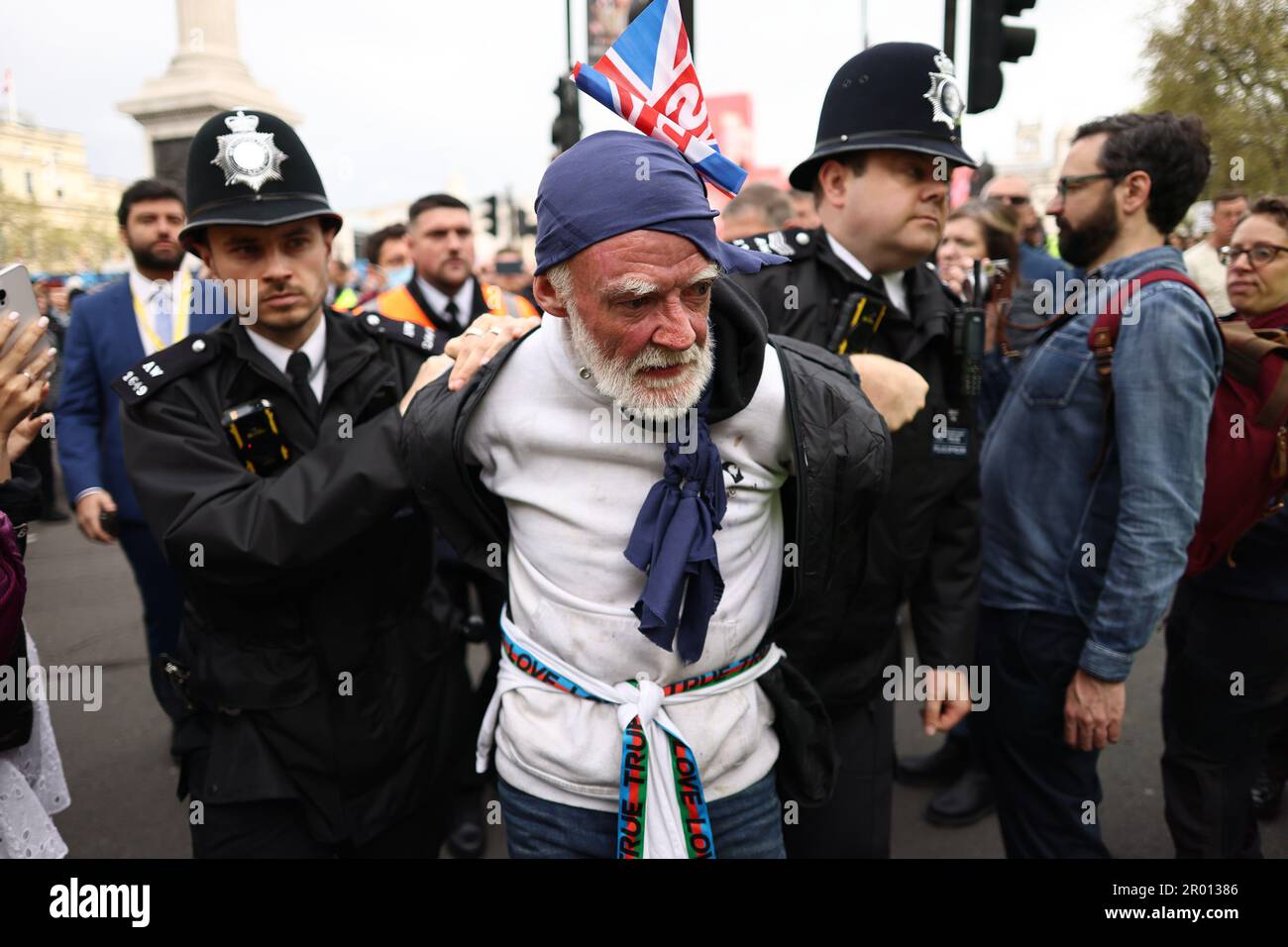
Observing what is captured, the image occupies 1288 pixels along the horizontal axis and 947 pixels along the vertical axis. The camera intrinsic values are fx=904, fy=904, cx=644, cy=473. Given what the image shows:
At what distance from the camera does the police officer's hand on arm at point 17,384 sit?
70.2 inches

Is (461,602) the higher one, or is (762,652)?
(762,652)

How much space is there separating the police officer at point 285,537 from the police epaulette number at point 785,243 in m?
0.85

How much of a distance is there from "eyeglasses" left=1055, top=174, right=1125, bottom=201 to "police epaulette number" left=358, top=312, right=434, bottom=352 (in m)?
1.87

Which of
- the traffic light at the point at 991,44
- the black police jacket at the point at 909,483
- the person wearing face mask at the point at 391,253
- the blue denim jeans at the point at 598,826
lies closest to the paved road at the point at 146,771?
the black police jacket at the point at 909,483

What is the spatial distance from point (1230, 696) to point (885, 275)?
1.63 metres

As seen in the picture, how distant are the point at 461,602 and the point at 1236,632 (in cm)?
301

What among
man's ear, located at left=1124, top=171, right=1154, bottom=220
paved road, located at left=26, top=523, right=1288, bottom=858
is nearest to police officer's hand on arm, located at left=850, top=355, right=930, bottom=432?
man's ear, located at left=1124, top=171, right=1154, bottom=220

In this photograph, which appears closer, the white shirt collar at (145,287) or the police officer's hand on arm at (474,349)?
the police officer's hand on arm at (474,349)

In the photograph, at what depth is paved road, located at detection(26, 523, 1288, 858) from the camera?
3.50 m

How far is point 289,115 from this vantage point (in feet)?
32.8

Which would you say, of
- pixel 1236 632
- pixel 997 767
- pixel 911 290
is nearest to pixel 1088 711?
pixel 997 767

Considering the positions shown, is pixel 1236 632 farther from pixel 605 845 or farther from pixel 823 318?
pixel 605 845

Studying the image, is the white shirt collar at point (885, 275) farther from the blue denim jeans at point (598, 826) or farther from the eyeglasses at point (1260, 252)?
the eyeglasses at point (1260, 252)

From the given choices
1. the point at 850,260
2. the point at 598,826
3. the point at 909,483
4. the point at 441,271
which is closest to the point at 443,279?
the point at 441,271
